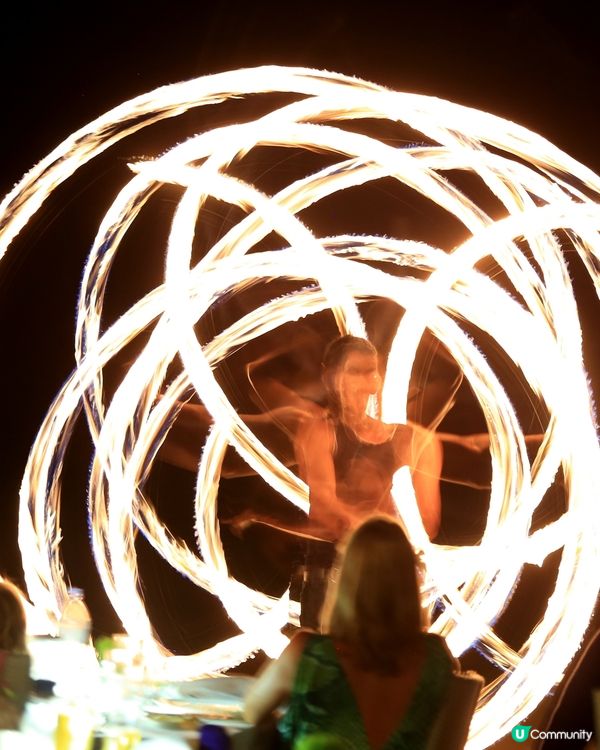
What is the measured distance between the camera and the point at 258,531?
20.7ft

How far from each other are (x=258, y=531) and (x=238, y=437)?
139cm

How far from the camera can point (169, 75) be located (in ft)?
18.4

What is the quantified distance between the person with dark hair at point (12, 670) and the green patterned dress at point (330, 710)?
840 millimetres

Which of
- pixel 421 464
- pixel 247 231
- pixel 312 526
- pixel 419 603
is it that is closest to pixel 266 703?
pixel 419 603

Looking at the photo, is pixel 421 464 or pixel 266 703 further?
pixel 421 464

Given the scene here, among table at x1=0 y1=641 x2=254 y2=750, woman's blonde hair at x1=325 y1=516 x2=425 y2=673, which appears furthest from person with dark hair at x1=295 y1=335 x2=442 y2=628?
woman's blonde hair at x1=325 y1=516 x2=425 y2=673

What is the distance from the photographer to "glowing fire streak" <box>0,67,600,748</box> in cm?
454

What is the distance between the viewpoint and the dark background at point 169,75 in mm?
5477

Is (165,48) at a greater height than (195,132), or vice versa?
(165,48)

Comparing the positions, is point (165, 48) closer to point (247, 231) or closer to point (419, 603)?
point (247, 231)

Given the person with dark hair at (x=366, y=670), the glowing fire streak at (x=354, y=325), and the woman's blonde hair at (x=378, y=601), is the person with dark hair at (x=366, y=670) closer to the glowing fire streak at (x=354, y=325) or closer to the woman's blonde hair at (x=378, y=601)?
the woman's blonde hair at (x=378, y=601)

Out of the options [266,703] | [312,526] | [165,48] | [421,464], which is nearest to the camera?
[266,703]

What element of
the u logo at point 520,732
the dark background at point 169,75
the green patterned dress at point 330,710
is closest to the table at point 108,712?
the green patterned dress at point 330,710

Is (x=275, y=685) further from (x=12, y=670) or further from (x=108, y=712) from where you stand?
(x=12, y=670)
